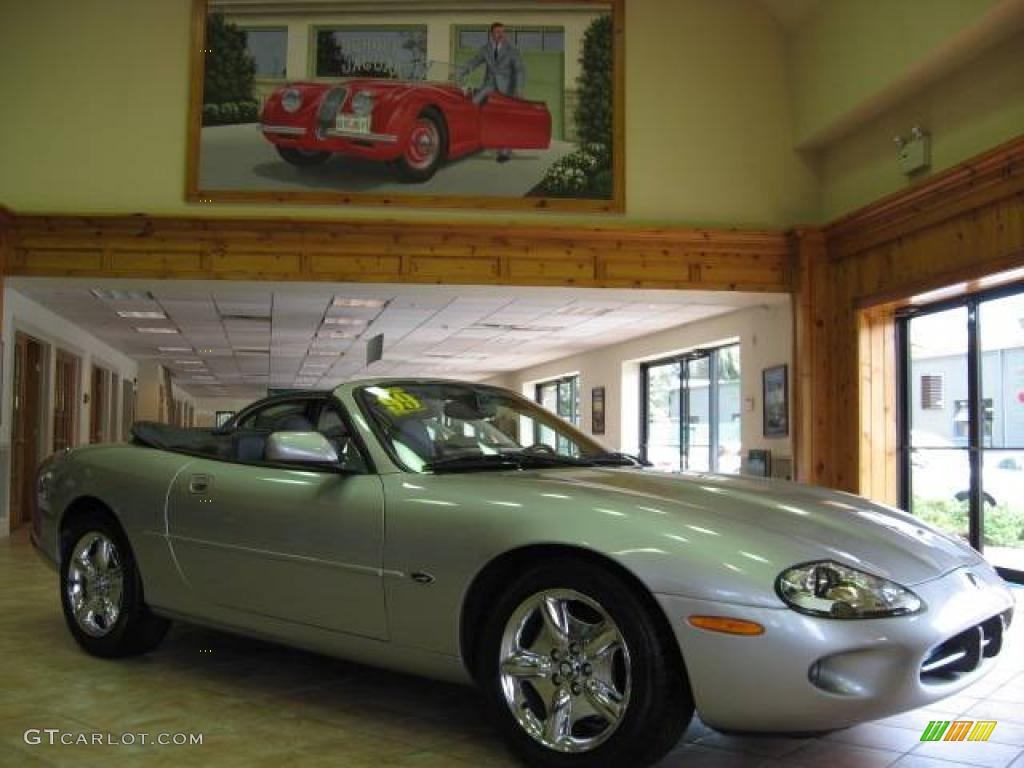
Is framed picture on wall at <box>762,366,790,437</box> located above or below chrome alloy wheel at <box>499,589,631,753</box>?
above

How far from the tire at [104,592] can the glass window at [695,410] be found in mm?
9033

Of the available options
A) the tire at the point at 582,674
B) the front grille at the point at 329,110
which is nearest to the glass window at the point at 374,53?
the front grille at the point at 329,110

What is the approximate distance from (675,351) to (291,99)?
673 centimetres

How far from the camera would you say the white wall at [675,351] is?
946 cm

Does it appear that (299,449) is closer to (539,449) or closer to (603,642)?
(539,449)

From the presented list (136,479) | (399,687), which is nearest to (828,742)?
(399,687)

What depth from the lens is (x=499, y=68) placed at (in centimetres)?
862

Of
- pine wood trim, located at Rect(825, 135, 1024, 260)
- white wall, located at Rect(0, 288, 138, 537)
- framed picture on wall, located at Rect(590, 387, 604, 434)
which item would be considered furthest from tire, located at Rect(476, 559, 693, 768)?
framed picture on wall, located at Rect(590, 387, 604, 434)

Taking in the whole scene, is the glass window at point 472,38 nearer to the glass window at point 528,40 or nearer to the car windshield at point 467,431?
the glass window at point 528,40

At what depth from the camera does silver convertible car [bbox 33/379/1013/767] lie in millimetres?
2105

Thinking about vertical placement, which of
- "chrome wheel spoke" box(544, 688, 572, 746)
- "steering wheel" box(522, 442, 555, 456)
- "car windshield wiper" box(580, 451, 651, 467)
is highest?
"steering wheel" box(522, 442, 555, 456)

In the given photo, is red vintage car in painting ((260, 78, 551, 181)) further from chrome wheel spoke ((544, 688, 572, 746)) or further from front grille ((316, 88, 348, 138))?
chrome wheel spoke ((544, 688, 572, 746))

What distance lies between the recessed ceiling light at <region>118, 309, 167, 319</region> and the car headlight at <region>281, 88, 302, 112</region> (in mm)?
4697

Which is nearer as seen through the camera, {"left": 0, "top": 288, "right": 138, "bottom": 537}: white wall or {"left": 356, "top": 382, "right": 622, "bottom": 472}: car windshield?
{"left": 356, "top": 382, "right": 622, "bottom": 472}: car windshield
